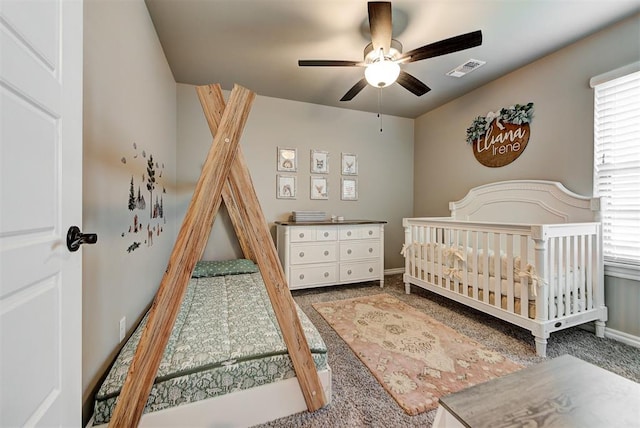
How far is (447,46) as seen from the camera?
1727 millimetres

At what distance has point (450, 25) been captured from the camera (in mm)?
2051

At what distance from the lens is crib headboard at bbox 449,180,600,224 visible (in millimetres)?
2209

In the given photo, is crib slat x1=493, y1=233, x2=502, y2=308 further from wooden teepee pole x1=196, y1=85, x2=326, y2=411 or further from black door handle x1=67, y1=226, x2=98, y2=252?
black door handle x1=67, y1=226, x2=98, y2=252

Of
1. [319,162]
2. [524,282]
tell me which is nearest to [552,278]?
[524,282]

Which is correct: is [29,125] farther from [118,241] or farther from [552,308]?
[552,308]

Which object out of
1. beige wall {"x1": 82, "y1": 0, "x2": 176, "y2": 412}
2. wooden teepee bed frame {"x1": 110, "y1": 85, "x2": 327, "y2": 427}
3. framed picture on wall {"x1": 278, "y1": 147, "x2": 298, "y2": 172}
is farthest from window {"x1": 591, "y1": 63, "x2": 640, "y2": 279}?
beige wall {"x1": 82, "y1": 0, "x2": 176, "y2": 412}

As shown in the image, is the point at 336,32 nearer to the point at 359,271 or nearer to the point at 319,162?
the point at 319,162

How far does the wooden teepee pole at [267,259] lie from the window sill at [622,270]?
8.23 ft

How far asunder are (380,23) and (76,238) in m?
1.97

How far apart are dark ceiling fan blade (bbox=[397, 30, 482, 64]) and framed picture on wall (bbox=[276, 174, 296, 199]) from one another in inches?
81.4

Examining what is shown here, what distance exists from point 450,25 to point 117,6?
229cm

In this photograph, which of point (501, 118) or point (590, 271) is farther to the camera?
point (501, 118)

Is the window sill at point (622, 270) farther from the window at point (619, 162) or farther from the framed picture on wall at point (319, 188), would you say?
→ the framed picture on wall at point (319, 188)

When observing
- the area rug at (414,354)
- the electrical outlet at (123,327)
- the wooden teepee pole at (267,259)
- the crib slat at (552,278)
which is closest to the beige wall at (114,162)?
the electrical outlet at (123,327)
